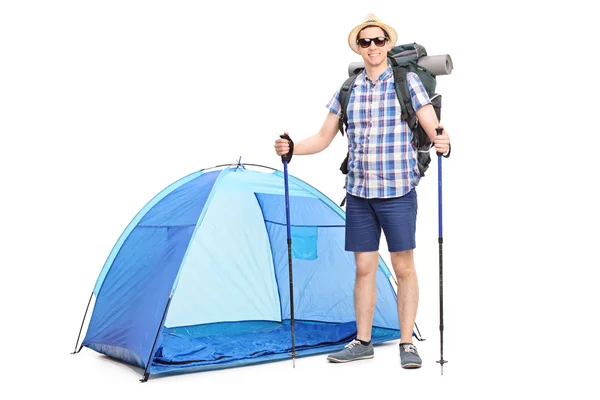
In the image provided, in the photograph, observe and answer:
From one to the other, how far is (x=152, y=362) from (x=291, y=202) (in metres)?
1.48

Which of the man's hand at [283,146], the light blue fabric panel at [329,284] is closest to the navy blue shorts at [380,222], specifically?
the man's hand at [283,146]

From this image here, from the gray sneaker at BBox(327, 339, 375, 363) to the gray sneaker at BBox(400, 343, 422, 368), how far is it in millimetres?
238

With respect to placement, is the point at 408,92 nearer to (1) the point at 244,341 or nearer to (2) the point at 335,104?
(2) the point at 335,104

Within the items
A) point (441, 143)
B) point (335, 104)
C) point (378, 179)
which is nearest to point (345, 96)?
point (335, 104)

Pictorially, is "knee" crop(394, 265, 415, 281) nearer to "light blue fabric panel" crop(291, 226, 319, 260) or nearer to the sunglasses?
"light blue fabric panel" crop(291, 226, 319, 260)

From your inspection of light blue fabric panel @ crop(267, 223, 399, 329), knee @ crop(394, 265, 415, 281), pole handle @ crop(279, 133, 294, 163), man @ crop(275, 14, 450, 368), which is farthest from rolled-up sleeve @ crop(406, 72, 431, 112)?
light blue fabric panel @ crop(267, 223, 399, 329)

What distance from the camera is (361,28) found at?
18.6ft

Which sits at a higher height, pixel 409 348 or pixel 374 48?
pixel 374 48

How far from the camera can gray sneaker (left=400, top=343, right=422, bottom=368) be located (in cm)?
557

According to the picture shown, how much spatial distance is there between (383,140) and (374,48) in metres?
0.54

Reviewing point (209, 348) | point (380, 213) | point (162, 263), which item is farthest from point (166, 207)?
point (380, 213)

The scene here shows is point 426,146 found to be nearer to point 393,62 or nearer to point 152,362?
point 393,62

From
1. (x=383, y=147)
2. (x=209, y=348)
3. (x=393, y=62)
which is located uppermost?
(x=393, y=62)

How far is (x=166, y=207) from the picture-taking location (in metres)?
6.20
